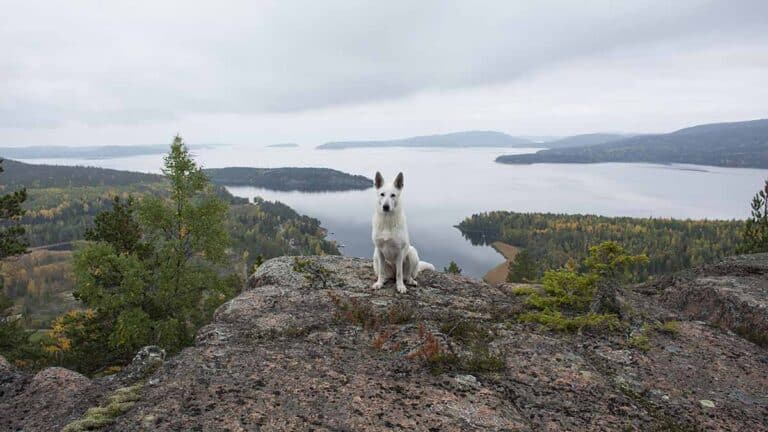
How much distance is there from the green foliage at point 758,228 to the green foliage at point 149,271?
28.0 m

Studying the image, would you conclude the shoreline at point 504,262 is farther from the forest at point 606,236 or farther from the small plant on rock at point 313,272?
the small plant on rock at point 313,272

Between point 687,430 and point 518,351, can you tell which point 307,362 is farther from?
point 687,430

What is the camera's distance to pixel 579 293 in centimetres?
745

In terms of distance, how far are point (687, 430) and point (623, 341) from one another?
1.98 metres

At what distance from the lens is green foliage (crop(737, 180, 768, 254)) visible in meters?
19.9

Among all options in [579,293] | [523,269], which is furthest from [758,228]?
[579,293]

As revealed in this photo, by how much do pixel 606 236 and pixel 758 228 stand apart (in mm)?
106512

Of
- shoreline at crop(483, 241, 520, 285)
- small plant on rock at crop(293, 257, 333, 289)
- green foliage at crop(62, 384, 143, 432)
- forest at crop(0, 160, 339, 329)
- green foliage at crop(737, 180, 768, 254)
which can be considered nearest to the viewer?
green foliage at crop(62, 384, 143, 432)

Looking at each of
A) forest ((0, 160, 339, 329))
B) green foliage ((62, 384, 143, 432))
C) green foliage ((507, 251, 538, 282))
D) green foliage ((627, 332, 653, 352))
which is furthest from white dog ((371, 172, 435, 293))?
forest ((0, 160, 339, 329))

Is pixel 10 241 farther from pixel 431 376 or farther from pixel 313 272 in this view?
pixel 431 376

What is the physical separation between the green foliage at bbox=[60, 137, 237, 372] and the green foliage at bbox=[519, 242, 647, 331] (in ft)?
55.7

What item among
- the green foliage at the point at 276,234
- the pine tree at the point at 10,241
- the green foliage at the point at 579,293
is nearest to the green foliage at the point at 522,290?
the green foliage at the point at 579,293

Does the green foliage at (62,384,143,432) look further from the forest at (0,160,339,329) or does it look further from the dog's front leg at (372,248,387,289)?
the forest at (0,160,339,329)

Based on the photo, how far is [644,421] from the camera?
4.30m
